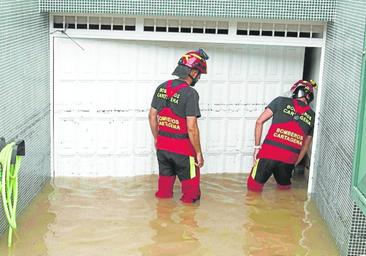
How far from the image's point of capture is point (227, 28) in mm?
7969

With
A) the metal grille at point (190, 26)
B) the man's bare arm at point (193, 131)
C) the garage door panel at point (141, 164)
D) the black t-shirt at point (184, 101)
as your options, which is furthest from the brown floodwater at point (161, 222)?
the metal grille at point (190, 26)

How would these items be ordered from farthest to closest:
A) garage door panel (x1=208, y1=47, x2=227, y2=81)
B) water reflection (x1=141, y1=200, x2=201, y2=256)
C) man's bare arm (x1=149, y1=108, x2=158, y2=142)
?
1. garage door panel (x1=208, y1=47, x2=227, y2=81)
2. man's bare arm (x1=149, y1=108, x2=158, y2=142)
3. water reflection (x1=141, y1=200, x2=201, y2=256)

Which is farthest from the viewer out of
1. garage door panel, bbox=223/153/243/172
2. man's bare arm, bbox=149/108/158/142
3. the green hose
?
garage door panel, bbox=223/153/243/172

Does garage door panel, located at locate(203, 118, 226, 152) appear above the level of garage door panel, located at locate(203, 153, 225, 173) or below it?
above

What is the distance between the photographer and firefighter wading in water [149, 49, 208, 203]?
7082mm

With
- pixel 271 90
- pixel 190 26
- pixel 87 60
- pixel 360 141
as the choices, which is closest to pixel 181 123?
pixel 190 26

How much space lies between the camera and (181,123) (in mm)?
7176

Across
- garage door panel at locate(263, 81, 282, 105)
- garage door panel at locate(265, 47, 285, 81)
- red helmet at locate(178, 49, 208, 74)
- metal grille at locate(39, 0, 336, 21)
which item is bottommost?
garage door panel at locate(263, 81, 282, 105)

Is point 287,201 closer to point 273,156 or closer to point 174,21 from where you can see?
point 273,156

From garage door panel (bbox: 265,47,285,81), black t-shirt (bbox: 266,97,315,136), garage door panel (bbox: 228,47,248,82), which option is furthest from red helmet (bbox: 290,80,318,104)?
garage door panel (bbox: 228,47,248,82)

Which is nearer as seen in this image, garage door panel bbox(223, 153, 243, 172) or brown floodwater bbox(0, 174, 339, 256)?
brown floodwater bbox(0, 174, 339, 256)

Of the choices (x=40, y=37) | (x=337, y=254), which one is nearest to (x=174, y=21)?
(x=40, y=37)

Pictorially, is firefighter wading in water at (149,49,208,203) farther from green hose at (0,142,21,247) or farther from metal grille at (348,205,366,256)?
metal grille at (348,205,366,256)

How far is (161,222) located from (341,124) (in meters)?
2.27
